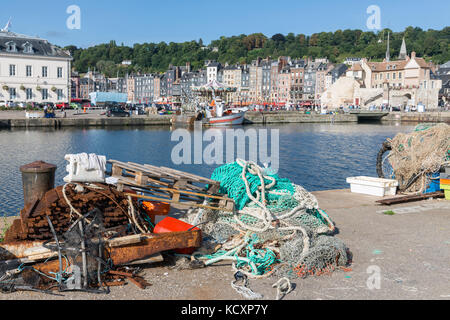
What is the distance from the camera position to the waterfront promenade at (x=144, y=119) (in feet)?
162

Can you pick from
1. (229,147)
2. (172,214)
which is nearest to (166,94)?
(229,147)

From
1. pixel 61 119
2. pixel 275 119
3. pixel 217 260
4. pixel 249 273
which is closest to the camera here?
pixel 249 273

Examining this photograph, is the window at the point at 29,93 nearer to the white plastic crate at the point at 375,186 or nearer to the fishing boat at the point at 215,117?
the fishing boat at the point at 215,117

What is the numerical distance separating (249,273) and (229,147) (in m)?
34.2

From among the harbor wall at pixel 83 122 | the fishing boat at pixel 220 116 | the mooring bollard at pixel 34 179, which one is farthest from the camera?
the fishing boat at pixel 220 116

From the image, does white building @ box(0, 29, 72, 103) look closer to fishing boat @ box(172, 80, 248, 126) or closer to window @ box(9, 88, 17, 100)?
window @ box(9, 88, 17, 100)

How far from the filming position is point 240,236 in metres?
6.84

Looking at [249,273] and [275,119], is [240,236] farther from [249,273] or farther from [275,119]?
[275,119]

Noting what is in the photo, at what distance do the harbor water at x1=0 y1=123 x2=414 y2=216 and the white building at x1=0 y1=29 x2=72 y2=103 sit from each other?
40.0ft

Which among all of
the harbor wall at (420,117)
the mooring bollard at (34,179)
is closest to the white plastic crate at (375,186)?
the mooring bollard at (34,179)

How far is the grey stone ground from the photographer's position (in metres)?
5.23

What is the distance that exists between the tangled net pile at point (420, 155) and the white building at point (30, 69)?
54.8 m

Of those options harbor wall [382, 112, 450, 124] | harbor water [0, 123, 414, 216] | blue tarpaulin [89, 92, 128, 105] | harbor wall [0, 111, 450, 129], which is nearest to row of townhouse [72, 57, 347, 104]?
blue tarpaulin [89, 92, 128, 105]

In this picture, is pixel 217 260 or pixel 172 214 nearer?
pixel 217 260
